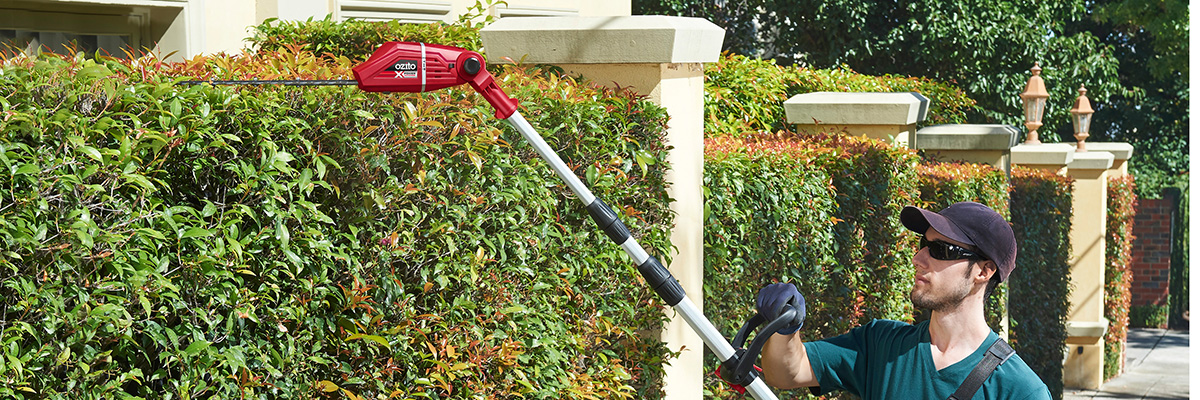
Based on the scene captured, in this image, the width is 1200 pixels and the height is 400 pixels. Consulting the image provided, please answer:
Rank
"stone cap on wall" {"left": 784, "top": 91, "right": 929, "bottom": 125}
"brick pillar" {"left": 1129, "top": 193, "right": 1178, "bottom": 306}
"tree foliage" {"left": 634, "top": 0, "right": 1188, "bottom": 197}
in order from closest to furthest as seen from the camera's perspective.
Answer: "stone cap on wall" {"left": 784, "top": 91, "right": 929, "bottom": 125}, "tree foliage" {"left": 634, "top": 0, "right": 1188, "bottom": 197}, "brick pillar" {"left": 1129, "top": 193, "right": 1178, "bottom": 306}

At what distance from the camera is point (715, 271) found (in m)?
4.35

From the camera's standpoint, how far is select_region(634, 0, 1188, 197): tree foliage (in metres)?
15.6

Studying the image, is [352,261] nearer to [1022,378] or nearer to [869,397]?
[869,397]

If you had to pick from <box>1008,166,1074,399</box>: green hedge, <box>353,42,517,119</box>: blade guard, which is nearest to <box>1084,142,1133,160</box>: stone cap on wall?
<box>1008,166,1074,399</box>: green hedge

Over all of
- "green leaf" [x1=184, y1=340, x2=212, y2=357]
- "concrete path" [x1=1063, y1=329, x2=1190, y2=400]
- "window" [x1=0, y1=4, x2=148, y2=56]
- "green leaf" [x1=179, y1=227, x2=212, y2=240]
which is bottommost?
"concrete path" [x1=1063, y1=329, x2=1190, y2=400]

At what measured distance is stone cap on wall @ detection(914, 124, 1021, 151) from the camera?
27.0ft

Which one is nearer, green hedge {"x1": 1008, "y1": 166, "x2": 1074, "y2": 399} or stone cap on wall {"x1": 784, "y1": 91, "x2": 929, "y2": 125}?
stone cap on wall {"x1": 784, "y1": 91, "x2": 929, "y2": 125}

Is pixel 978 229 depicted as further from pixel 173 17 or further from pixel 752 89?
pixel 173 17

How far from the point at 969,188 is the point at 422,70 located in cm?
535

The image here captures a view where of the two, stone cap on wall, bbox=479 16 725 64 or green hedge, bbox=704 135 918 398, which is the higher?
stone cap on wall, bbox=479 16 725 64

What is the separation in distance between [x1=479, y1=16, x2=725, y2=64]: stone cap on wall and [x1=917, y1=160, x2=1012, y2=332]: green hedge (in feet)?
9.27

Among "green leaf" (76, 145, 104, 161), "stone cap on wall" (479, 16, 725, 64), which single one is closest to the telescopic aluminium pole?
"green leaf" (76, 145, 104, 161)

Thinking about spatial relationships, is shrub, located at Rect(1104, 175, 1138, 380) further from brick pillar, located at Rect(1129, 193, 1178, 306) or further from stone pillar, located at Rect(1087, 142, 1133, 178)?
brick pillar, located at Rect(1129, 193, 1178, 306)

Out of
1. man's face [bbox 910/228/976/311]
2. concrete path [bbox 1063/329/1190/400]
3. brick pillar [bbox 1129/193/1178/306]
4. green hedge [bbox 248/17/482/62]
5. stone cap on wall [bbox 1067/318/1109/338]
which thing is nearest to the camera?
man's face [bbox 910/228/976/311]
